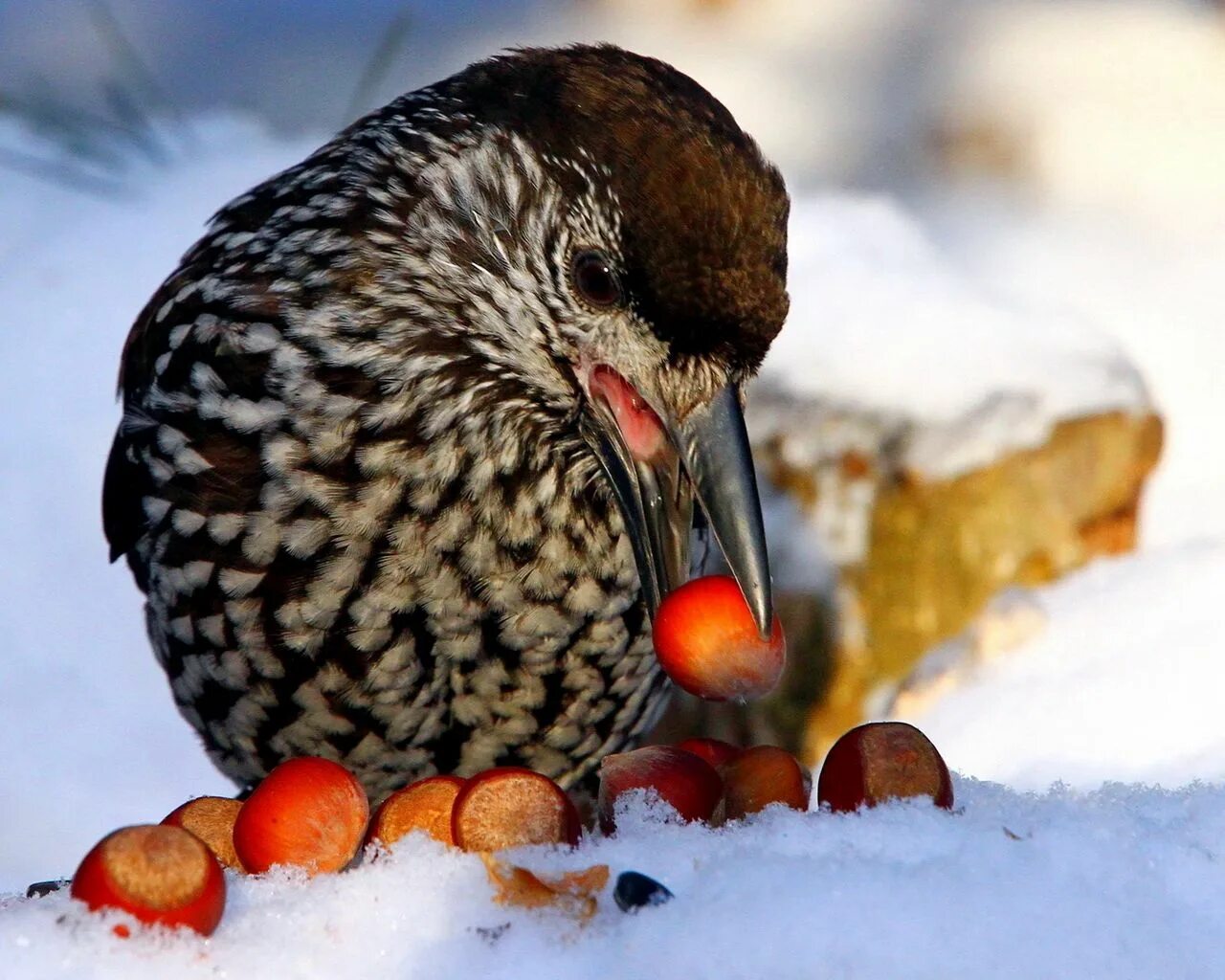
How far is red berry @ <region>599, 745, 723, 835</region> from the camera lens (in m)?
1.77

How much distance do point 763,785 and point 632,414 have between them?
0.56m

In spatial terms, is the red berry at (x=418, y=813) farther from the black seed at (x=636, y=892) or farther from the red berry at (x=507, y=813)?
the black seed at (x=636, y=892)

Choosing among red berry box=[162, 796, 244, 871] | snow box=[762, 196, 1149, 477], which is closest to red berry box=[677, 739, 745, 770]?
red berry box=[162, 796, 244, 871]

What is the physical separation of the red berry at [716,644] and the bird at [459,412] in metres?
0.13

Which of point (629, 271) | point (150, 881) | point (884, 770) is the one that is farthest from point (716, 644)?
point (150, 881)

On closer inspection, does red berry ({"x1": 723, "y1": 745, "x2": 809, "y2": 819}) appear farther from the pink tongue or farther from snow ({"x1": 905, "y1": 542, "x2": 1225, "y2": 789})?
snow ({"x1": 905, "y1": 542, "x2": 1225, "y2": 789})

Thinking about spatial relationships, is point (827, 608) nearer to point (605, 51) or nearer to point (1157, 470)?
point (1157, 470)

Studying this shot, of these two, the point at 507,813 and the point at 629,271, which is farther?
the point at 629,271

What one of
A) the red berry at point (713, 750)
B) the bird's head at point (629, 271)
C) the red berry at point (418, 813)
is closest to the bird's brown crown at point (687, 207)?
the bird's head at point (629, 271)

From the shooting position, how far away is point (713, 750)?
80.3 inches

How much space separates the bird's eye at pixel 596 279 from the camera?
2143 mm

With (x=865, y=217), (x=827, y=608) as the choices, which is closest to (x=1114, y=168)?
(x=865, y=217)

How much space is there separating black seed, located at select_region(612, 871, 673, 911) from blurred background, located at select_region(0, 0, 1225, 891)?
6.50ft

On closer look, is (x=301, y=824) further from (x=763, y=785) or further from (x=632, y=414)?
(x=632, y=414)
